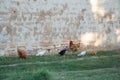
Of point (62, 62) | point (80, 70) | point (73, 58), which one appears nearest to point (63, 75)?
point (80, 70)

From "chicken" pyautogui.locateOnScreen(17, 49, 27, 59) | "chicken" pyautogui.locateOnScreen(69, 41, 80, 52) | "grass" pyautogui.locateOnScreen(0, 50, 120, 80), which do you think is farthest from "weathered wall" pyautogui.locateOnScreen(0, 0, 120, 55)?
"grass" pyautogui.locateOnScreen(0, 50, 120, 80)

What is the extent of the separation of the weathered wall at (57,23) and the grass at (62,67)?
0.92 meters

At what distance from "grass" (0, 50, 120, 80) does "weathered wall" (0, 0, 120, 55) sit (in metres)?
0.92

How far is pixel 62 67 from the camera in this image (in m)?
14.0

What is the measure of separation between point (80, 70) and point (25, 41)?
3572 mm

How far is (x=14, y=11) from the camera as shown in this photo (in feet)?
52.4

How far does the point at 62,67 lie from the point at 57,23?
153 inches

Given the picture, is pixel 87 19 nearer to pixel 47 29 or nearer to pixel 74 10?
pixel 74 10

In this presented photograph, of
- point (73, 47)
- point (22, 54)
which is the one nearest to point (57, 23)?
point (73, 47)

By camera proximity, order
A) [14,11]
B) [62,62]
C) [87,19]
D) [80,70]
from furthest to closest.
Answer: [87,19], [14,11], [62,62], [80,70]

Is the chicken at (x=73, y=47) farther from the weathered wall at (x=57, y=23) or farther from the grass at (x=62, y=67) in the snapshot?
the grass at (x=62, y=67)

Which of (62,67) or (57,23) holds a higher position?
(57,23)

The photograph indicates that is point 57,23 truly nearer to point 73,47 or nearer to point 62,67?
point 73,47

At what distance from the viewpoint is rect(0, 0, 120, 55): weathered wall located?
52.3ft
